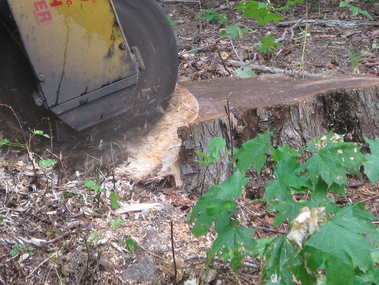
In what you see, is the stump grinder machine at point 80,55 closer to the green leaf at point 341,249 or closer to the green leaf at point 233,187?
the green leaf at point 233,187

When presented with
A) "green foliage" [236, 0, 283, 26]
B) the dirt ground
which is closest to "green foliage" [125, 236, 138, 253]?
the dirt ground

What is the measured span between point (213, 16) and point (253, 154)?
222 inches

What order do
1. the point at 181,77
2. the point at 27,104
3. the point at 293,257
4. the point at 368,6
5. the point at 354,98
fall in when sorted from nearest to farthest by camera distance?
the point at 293,257
the point at 27,104
the point at 354,98
the point at 181,77
the point at 368,6

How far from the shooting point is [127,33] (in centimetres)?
289

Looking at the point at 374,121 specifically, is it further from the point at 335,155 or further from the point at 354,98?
the point at 335,155

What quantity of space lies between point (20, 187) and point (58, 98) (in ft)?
2.15

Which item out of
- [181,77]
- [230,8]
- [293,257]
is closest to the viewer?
[293,257]

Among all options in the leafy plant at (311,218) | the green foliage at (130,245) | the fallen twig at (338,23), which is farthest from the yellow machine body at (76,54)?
the fallen twig at (338,23)

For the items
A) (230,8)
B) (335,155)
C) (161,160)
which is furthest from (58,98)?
(230,8)

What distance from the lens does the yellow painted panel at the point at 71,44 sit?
7.63 feet

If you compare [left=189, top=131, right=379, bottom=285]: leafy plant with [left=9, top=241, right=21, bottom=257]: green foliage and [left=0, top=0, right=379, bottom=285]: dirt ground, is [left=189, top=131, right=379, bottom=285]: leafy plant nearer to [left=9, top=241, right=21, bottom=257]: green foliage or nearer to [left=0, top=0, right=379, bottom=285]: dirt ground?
[left=0, top=0, right=379, bottom=285]: dirt ground

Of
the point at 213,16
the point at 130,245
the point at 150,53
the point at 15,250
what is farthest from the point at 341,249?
the point at 213,16

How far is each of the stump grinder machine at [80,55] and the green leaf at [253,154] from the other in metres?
1.52

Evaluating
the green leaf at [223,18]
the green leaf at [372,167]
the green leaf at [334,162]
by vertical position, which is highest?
the green leaf at [334,162]
